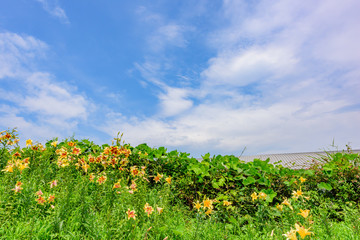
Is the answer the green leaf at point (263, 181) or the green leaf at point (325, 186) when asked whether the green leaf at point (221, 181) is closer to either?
the green leaf at point (263, 181)

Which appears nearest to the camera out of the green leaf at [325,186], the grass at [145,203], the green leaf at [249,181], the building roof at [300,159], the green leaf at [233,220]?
the grass at [145,203]

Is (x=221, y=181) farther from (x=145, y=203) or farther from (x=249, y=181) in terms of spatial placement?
(x=145, y=203)

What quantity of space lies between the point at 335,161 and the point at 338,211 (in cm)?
113

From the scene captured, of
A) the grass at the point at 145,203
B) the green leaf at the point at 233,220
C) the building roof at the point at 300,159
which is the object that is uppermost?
the building roof at the point at 300,159

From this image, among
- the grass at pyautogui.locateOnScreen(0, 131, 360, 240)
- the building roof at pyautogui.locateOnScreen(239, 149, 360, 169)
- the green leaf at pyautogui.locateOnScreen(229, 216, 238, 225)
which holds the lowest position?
the green leaf at pyautogui.locateOnScreen(229, 216, 238, 225)

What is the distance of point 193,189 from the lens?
5125 millimetres

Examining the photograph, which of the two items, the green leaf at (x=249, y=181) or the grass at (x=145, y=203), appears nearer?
the grass at (x=145, y=203)

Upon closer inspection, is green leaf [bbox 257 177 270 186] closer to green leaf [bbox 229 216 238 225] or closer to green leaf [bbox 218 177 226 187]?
green leaf [bbox 218 177 226 187]

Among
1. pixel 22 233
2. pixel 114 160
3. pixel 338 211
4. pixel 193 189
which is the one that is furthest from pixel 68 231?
pixel 338 211

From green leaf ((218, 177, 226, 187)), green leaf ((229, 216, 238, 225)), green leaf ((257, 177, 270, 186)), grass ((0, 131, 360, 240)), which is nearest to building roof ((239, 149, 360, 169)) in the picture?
grass ((0, 131, 360, 240))

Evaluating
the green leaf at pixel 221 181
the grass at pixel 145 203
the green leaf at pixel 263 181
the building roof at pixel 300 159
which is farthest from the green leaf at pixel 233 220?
the building roof at pixel 300 159

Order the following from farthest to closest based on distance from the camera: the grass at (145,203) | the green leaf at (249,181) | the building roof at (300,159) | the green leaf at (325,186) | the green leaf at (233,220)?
the building roof at (300,159)
the green leaf at (325,186)
the green leaf at (249,181)
the green leaf at (233,220)
the grass at (145,203)

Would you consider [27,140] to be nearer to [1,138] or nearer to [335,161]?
[1,138]

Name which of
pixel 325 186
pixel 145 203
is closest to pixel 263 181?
pixel 325 186
